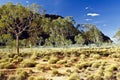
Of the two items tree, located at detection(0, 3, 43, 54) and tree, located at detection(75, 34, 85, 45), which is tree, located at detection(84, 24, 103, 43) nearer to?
tree, located at detection(75, 34, 85, 45)

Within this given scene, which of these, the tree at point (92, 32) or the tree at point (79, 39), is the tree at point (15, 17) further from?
the tree at point (92, 32)

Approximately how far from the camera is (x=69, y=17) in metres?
103

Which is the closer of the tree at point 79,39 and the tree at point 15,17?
the tree at point 15,17

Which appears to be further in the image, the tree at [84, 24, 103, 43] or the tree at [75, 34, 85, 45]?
the tree at [84, 24, 103, 43]

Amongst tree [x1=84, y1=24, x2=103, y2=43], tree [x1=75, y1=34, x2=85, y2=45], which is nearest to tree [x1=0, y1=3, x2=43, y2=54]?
tree [x1=75, y1=34, x2=85, y2=45]

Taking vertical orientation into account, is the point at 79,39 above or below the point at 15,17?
below

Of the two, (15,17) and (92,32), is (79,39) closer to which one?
(92,32)

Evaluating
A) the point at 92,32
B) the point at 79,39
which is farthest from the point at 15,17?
the point at 92,32

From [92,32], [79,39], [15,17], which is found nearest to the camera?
[15,17]

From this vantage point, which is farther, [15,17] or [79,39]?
[79,39]

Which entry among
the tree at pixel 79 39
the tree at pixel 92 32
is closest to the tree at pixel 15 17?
the tree at pixel 79 39

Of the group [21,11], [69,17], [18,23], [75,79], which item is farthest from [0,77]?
[69,17]

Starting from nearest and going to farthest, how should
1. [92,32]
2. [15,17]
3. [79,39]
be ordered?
[15,17] → [79,39] → [92,32]

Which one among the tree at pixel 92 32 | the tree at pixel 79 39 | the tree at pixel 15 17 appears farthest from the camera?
the tree at pixel 92 32
